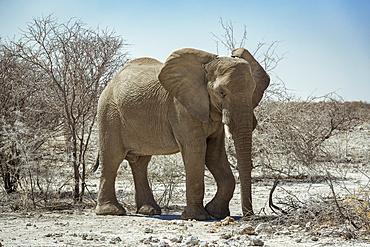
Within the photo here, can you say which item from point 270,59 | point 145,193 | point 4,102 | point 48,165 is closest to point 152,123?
point 145,193

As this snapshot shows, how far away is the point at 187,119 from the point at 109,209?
2.27 m

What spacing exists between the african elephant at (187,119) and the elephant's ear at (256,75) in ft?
0.05

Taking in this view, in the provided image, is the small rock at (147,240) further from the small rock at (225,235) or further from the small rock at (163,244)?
the small rock at (225,235)

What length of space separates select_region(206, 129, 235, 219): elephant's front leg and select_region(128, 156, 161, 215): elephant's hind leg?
136 centimetres

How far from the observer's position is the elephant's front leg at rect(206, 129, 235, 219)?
25.2 ft

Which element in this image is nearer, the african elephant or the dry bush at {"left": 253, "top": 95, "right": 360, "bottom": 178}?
the african elephant

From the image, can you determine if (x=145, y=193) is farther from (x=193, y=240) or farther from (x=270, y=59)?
A: (x=270, y=59)

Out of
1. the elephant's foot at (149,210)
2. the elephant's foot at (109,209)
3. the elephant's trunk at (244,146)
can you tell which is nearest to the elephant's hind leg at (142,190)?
the elephant's foot at (149,210)

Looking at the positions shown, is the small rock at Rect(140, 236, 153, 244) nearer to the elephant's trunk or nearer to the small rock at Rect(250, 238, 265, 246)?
the small rock at Rect(250, 238, 265, 246)

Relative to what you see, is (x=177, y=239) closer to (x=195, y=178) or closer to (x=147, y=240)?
(x=147, y=240)

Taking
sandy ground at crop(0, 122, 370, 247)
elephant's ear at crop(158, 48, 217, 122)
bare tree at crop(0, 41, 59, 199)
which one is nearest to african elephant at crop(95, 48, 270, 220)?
elephant's ear at crop(158, 48, 217, 122)

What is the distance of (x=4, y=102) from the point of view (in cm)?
967

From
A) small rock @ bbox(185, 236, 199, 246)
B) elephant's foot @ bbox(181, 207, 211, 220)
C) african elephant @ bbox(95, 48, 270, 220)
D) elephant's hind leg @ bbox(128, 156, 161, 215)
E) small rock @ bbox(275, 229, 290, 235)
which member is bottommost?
small rock @ bbox(185, 236, 199, 246)

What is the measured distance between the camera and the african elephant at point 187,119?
698 cm
